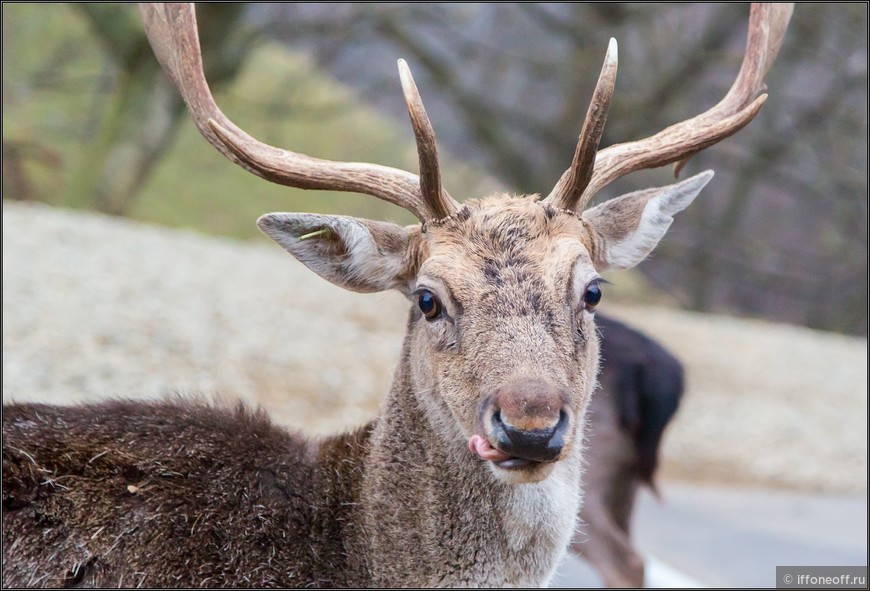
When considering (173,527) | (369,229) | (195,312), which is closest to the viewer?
(173,527)

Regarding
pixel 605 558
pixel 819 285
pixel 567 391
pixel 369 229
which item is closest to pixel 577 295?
pixel 567 391

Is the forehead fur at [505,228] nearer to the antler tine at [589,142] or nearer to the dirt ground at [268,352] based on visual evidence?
the antler tine at [589,142]

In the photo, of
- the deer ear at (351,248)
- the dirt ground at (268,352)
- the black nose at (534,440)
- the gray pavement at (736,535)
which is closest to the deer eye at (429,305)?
the deer ear at (351,248)

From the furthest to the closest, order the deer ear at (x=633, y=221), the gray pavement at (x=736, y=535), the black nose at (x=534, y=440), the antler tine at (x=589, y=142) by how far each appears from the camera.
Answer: the gray pavement at (x=736, y=535) < the deer ear at (x=633, y=221) < the antler tine at (x=589, y=142) < the black nose at (x=534, y=440)

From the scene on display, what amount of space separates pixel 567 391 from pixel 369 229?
103cm

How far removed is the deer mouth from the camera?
115 inches

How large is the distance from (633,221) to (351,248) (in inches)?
43.9

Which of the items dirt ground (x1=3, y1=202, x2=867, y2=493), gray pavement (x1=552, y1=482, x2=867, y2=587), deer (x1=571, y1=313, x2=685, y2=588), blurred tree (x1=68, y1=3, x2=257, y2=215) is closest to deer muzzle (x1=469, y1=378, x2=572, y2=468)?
deer (x1=571, y1=313, x2=685, y2=588)

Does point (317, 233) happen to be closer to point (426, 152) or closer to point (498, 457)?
point (426, 152)

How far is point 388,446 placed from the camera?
139 inches

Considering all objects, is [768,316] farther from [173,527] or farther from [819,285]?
[173,527]

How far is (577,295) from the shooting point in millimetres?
3281

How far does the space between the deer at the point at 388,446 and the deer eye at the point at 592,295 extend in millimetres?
12

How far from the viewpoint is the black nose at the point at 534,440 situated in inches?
110
